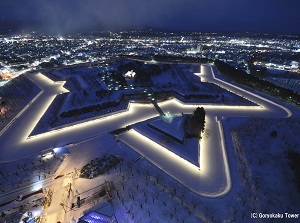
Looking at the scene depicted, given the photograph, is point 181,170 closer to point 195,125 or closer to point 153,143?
point 153,143

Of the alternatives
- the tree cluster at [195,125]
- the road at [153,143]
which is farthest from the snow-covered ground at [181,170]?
the tree cluster at [195,125]

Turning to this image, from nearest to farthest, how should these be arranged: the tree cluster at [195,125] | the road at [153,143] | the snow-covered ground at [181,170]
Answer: the snow-covered ground at [181,170] → the road at [153,143] → the tree cluster at [195,125]

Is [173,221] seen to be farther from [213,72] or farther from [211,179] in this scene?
[213,72]

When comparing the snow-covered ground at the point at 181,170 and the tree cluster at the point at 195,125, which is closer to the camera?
the snow-covered ground at the point at 181,170

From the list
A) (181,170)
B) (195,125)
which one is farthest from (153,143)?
(195,125)

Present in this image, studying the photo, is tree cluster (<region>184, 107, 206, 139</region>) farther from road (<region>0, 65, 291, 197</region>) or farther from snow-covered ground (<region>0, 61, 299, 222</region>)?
road (<region>0, 65, 291, 197</region>)

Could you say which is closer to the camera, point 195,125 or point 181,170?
point 181,170

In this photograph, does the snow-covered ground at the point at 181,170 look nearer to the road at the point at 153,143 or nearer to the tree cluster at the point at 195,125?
the road at the point at 153,143

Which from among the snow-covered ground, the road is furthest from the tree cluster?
the road

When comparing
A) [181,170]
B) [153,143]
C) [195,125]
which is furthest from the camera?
[195,125]

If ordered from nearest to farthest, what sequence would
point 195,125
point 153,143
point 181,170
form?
1. point 181,170
2. point 153,143
3. point 195,125

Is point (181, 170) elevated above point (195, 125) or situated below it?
below
